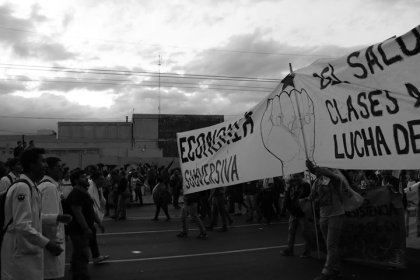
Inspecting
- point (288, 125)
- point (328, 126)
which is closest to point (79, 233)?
point (288, 125)

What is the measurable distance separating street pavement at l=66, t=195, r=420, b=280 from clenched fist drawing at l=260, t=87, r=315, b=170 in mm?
1950

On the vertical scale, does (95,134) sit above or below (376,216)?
above

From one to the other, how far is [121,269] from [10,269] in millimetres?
4249

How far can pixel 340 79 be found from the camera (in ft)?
19.9

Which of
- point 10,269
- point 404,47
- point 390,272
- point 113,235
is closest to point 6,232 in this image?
point 10,269

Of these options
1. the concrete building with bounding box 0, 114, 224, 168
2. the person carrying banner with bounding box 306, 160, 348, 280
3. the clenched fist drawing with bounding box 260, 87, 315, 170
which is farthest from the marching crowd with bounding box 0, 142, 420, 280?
the concrete building with bounding box 0, 114, 224, 168

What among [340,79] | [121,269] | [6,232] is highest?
[340,79]

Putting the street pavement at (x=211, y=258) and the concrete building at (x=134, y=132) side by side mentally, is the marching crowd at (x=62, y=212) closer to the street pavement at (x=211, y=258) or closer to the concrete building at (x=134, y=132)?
the street pavement at (x=211, y=258)

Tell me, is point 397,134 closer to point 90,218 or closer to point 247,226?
point 90,218

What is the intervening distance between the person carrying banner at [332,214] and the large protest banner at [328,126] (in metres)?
0.63

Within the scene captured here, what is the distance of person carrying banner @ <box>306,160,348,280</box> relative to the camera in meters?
6.78

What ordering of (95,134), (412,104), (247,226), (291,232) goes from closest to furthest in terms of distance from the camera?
1. (412,104)
2. (291,232)
3. (247,226)
4. (95,134)

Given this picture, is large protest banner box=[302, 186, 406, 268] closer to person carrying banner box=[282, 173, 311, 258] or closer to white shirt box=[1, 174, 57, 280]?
person carrying banner box=[282, 173, 311, 258]

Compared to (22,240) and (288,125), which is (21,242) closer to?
(22,240)
